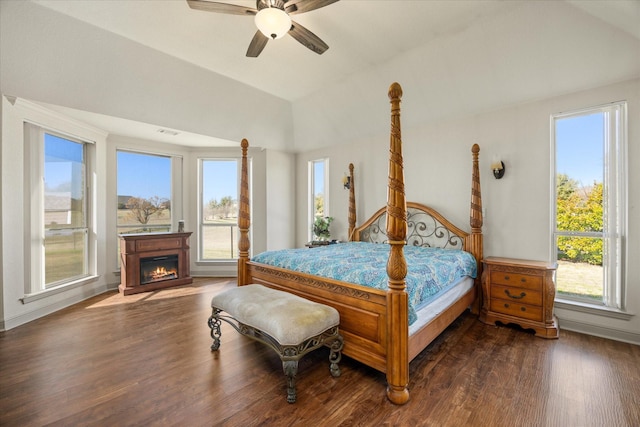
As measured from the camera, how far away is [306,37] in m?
2.62

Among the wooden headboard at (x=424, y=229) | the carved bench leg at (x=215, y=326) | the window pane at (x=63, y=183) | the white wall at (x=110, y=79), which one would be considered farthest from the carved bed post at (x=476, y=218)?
the window pane at (x=63, y=183)

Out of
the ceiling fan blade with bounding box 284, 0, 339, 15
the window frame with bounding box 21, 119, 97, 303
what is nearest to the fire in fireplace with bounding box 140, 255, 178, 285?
the window frame with bounding box 21, 119, 97, 303

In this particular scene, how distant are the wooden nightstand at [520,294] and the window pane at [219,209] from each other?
15.2ft

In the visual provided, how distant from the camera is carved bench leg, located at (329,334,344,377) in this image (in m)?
2.25

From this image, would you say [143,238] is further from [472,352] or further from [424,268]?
[472,352]

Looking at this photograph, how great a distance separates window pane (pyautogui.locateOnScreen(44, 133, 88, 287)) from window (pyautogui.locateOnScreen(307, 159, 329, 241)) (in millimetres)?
3968

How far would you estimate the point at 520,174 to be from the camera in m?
3.46

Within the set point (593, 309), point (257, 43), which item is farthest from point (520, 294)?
point (257, 43)

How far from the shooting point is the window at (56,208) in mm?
3586

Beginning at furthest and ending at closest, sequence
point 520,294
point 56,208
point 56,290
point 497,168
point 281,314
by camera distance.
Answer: point 56,208 → point 56,290 → point 497,168 → point 520,294 → point 281,314

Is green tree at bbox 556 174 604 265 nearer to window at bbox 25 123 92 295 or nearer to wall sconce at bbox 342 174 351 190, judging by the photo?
wall sconce at bbox 342 174 351 190

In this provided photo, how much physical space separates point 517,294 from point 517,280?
6.1 inches

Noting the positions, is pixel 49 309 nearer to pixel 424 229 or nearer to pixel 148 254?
pixel 148 254

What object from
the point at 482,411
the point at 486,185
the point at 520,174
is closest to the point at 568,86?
the point at 520,174
